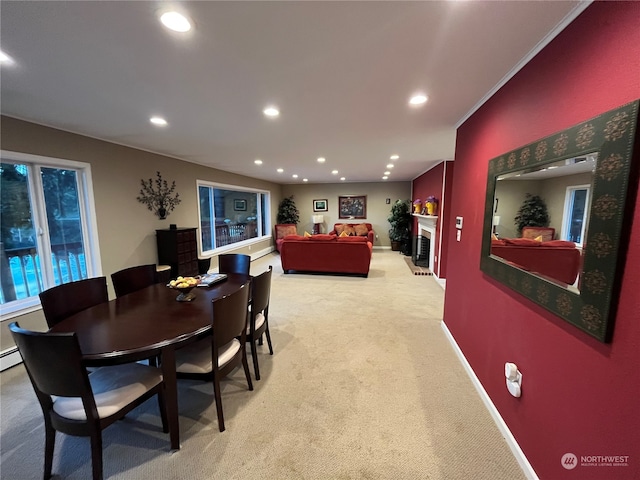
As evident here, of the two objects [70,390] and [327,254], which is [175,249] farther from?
[70,390]

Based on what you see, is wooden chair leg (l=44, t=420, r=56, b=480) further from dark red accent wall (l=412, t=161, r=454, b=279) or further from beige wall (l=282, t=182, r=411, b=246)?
beige wall (l=282, t=182, r=411, b=246)

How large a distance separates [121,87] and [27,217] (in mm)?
1996

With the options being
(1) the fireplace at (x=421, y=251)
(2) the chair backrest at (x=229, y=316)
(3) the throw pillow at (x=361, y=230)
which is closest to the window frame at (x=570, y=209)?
(2) the chair backrest at (x=229, y=316)

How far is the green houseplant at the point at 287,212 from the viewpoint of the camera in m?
8.96

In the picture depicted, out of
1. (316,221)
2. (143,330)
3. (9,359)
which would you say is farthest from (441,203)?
(9,359)

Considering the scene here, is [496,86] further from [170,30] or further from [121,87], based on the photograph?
[121,87]

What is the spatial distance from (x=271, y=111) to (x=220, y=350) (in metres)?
2.05

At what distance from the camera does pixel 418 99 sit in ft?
6.71

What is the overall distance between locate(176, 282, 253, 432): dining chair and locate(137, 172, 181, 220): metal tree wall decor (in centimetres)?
299

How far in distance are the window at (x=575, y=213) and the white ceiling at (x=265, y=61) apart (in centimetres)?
81

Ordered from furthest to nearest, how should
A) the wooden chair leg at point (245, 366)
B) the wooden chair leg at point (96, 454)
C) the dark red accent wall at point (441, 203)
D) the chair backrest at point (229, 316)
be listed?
the dark red accent wall at point (441, 203) → the wooden chair leg at point (245, 366) → the chair backrest at point (229, 316) → the wooden chair leg at point (96, 454)

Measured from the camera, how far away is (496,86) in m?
1.81

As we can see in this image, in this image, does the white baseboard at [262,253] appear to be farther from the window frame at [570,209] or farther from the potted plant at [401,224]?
the window frame at [570,209]

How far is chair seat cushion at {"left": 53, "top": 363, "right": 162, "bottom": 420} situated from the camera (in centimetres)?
135
